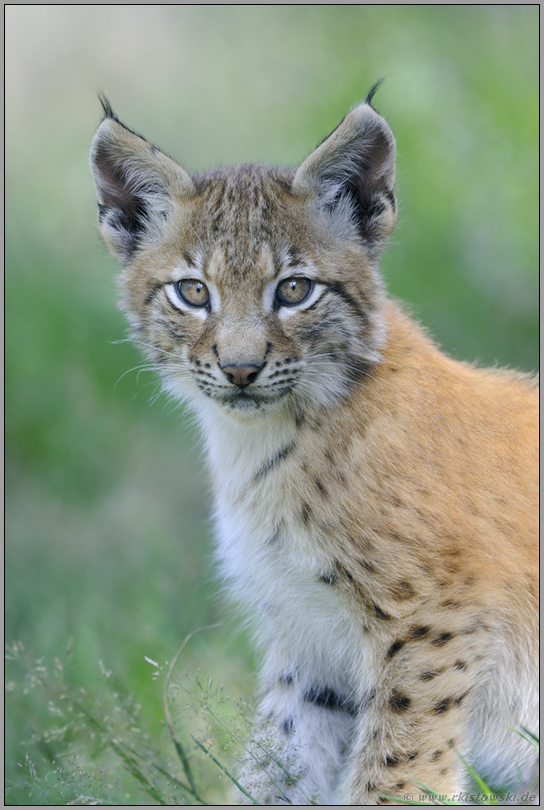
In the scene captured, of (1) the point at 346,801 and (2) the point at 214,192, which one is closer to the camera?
(1) the point at 346,801

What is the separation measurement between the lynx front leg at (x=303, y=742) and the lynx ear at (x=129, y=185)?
3.24m

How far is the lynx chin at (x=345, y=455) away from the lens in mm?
4367

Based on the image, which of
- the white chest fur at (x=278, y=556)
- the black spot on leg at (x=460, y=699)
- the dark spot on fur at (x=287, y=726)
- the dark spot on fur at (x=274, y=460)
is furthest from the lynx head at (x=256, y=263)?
the dark spot on fur at (x=287, y=726)

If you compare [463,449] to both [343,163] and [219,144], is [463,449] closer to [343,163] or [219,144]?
[343,163]

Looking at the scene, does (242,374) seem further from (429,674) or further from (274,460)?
(429,674)

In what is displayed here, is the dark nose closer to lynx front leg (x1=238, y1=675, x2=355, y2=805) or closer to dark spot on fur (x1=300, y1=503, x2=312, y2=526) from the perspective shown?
dark spot on fur (x1=300, y1=503, x2=312, y2=526)

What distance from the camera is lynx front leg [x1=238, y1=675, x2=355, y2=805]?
17.2 feet

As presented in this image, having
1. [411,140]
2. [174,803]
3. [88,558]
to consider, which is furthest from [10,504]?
[411,140]

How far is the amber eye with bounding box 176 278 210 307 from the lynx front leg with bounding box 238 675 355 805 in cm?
272

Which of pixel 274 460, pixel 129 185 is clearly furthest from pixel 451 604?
pixel 129 185

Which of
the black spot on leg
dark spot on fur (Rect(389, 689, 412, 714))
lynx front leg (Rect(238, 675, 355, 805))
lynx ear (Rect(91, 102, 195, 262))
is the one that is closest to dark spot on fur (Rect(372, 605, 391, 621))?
dark spot on fur (Rect(389, 689, 412, 714))

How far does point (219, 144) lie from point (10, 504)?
597cm

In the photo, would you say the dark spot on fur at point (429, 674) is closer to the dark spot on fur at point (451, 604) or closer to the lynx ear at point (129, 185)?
the dark spot on fur at point (451, 604)

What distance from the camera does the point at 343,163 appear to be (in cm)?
472
